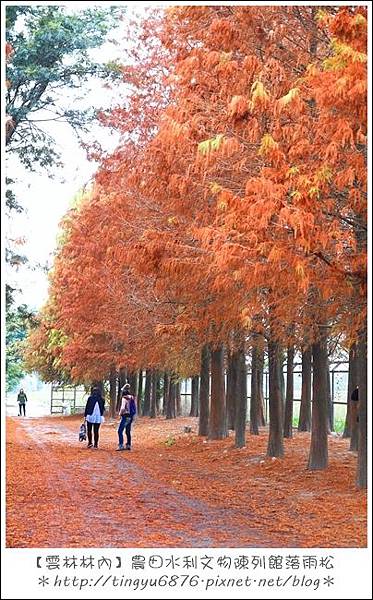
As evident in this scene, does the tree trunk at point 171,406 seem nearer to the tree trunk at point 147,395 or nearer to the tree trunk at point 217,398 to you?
the tree trunk at point 147,395

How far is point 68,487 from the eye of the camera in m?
15.7

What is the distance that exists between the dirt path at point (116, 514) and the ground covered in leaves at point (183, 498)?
0.05 ft

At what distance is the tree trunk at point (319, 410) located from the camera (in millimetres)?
17500

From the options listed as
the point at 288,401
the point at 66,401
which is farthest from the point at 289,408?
the point at 66,401

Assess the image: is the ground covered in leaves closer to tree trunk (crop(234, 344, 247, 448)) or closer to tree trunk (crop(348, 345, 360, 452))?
tree trunk (crop(348, 345, 360, 452))

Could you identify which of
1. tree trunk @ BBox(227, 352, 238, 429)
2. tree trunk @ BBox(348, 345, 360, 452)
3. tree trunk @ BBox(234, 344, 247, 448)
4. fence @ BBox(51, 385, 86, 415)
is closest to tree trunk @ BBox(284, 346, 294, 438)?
tree trunk @ BBox(227, 352, 238, 429)

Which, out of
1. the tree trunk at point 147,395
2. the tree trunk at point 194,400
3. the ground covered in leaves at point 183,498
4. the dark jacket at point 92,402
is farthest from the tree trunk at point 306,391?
the tree trunk at point 147,395

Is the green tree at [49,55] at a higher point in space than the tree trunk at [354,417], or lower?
higher

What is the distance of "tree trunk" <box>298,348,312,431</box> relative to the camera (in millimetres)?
23870

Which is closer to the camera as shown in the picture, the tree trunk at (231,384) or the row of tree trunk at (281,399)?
the row of tree trunk at (281,399)

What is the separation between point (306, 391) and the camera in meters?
26.1

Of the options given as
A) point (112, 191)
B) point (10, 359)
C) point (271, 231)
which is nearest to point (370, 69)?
point (271, 231)

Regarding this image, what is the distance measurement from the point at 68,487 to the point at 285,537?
5.71 metres

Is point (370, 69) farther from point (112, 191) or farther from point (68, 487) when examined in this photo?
point (112, 191)
